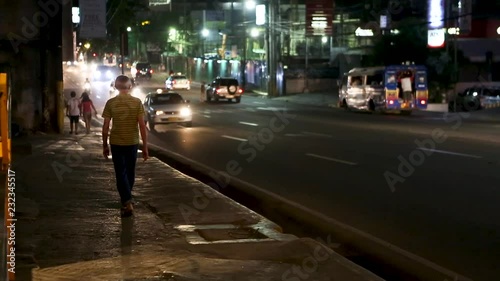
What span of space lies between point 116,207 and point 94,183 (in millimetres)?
2891

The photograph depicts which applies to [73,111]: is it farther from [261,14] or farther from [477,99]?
[261,14]

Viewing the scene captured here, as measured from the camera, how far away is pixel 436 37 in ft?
153

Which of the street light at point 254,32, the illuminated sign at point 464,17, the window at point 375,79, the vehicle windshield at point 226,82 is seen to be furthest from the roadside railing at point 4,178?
the street light at point 254,32

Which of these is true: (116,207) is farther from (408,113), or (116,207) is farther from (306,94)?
(306,94)

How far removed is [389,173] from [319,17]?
128 ft

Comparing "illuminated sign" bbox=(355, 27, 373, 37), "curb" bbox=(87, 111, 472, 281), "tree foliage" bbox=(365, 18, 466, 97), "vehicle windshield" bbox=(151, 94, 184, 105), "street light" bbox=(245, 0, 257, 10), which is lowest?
"curb" bbox=(87, 111, 472, 281)

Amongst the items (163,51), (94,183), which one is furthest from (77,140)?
(163,51)

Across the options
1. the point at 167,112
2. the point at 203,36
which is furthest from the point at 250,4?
the point at 167,112

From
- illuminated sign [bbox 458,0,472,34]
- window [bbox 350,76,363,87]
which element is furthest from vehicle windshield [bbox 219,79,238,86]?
illuminated sign [bbox 458,0,472,34]

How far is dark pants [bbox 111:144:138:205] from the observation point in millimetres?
10789

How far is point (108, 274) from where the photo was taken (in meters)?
7.71

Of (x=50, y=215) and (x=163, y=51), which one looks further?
(x=163, y=51)

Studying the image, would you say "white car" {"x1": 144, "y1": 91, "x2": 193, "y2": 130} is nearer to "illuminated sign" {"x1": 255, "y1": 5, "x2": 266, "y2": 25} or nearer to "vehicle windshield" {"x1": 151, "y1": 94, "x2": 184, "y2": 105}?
"vehicle windshield" {"x1": 151, "y1": 94, "x2": 184, "y2": 105}

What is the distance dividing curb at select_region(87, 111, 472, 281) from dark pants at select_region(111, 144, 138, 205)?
2.60m
